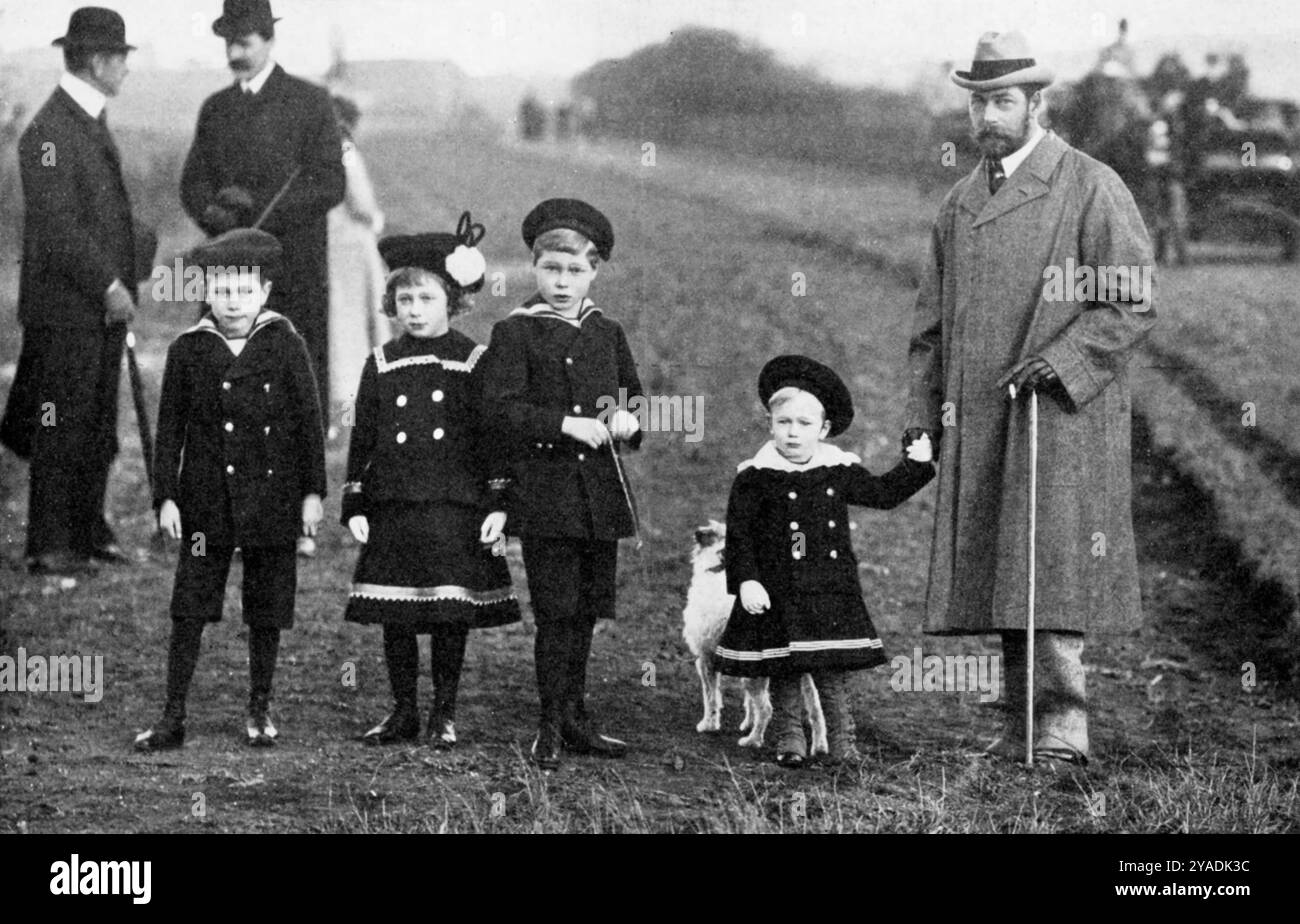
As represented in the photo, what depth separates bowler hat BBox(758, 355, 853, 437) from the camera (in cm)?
650

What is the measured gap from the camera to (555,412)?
6.55 m

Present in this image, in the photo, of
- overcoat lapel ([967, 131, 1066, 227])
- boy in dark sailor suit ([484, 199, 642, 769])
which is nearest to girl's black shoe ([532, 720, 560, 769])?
boy in dark sailor suit ([484, 199, 642, 769])

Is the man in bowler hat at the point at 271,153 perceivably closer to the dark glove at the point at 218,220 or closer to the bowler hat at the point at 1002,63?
the dark glove at the point at 218,220

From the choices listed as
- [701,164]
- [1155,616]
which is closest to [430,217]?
[701,164]

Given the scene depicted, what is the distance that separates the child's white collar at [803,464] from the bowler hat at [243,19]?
268cm

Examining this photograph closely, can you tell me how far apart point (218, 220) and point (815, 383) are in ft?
8.50

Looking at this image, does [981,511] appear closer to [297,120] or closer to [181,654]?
[181,654]

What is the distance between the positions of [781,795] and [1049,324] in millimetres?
1611

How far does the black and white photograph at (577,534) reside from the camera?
21.2 ft

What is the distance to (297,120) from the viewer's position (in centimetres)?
845

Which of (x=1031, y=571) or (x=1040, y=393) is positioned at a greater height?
(x=1040, y=393)

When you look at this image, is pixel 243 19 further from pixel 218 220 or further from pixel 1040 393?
pixel 1040 393

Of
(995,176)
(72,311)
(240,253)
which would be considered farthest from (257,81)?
(995,176)

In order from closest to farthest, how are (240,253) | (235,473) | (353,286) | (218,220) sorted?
1. (235,473)
2. (240,253)
3. (218,220)
4. (353,286)
